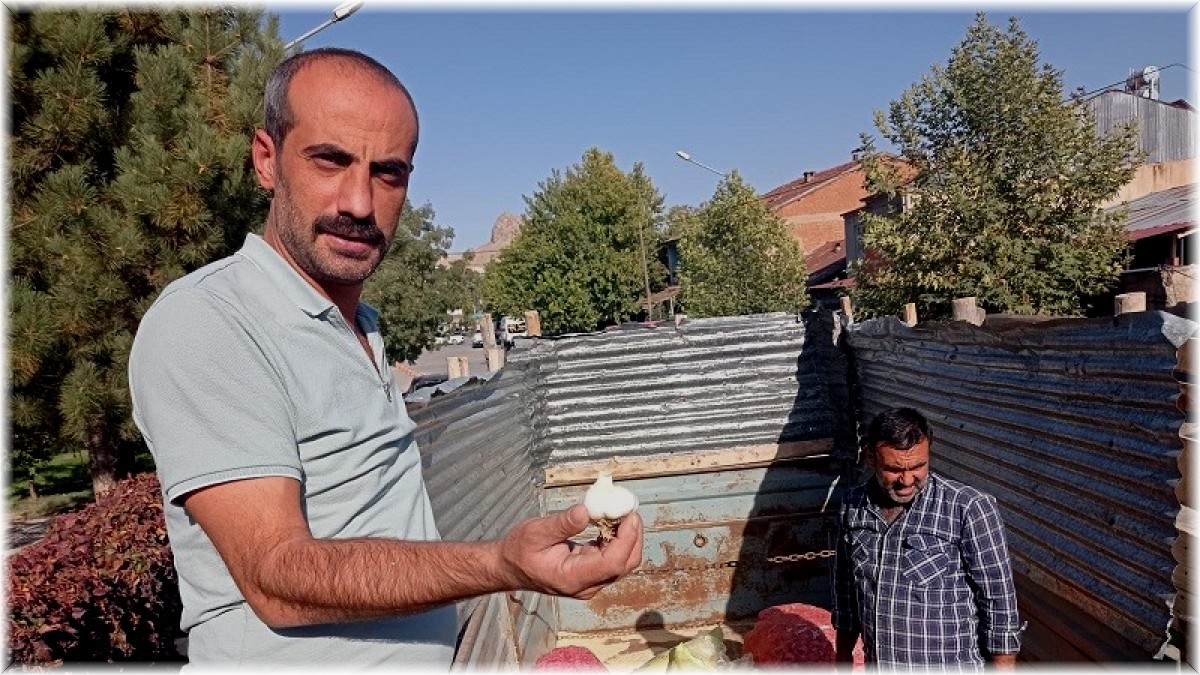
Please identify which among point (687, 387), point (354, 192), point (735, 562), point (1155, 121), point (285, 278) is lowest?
point (735, 562)

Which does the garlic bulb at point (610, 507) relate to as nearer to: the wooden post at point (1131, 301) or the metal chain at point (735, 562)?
the wooden post at point (1131, 301)

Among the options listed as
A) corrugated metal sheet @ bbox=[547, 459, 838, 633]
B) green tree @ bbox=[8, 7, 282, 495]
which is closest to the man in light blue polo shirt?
corrugated metal sheet @ bbox=[547, 459, 838, 633]

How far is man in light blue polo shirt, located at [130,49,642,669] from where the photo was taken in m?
1.10

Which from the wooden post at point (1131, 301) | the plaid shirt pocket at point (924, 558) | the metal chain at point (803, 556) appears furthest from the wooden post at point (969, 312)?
the metal chain at point (803, 556)

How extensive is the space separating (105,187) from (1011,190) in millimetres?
11190

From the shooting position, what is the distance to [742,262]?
73.6 ft

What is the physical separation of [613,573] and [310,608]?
397mm

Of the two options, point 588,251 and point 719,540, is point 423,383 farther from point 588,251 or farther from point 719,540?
point 588,251

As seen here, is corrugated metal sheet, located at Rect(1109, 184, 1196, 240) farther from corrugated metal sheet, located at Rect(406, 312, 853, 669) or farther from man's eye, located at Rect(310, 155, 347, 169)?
man's eye, located at Rect(310, 155, 347, 169)

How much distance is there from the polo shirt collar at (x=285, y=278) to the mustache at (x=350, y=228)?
0.29 feet

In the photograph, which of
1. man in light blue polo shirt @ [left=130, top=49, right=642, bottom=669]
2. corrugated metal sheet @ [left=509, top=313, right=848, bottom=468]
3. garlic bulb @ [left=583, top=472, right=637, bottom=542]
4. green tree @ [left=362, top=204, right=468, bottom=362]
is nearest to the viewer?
man in light blue polo shirt @ [left=130, top=49, right=642, bottom=669]

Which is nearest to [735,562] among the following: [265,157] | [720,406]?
[720,406]

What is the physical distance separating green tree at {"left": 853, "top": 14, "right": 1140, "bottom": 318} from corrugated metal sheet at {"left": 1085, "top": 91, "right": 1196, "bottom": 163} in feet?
53.6

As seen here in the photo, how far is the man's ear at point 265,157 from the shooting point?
4.94 feet
